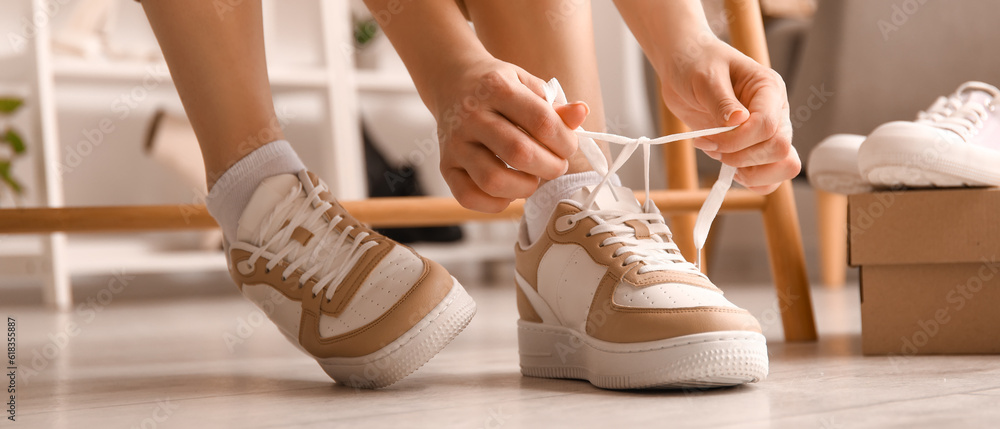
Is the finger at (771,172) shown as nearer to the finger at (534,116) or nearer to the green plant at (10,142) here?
the finger at (534,116)

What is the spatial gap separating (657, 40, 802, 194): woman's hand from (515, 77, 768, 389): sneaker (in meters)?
0.03

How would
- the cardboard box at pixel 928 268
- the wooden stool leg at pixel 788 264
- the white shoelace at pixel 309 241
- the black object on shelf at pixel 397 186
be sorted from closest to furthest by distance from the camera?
the white shoelace at pixel 309 241 → the cardboard box at pixel 928 268 → the wooden stool leg at pixel 788 264 → the black object on shelf at pixel 397 186

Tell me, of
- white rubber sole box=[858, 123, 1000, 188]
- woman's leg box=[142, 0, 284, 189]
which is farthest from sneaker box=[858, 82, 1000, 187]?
woman's leg box=[142, 0, 284, 189]

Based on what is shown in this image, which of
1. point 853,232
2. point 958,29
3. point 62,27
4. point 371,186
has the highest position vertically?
point 62,27

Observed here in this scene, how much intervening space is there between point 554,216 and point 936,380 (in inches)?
10.5

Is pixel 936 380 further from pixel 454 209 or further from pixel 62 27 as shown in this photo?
pixel 62 27

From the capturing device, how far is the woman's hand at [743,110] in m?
0.54

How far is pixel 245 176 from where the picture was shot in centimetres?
62

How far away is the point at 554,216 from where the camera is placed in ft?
2.03

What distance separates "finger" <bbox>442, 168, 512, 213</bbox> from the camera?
0.52 meters

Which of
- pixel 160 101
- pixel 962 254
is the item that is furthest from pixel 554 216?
pixel 160 101

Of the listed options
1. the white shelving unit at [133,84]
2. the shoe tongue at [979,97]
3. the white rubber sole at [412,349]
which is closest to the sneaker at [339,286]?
the white rubber sole at [412,349]

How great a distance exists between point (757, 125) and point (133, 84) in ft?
Answer: 5.76

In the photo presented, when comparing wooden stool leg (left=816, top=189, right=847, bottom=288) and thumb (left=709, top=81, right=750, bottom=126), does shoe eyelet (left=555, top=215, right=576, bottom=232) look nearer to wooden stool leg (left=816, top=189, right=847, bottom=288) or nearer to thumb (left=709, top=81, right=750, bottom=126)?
thumb (left=709, top=81, right=750, bottom=126)
